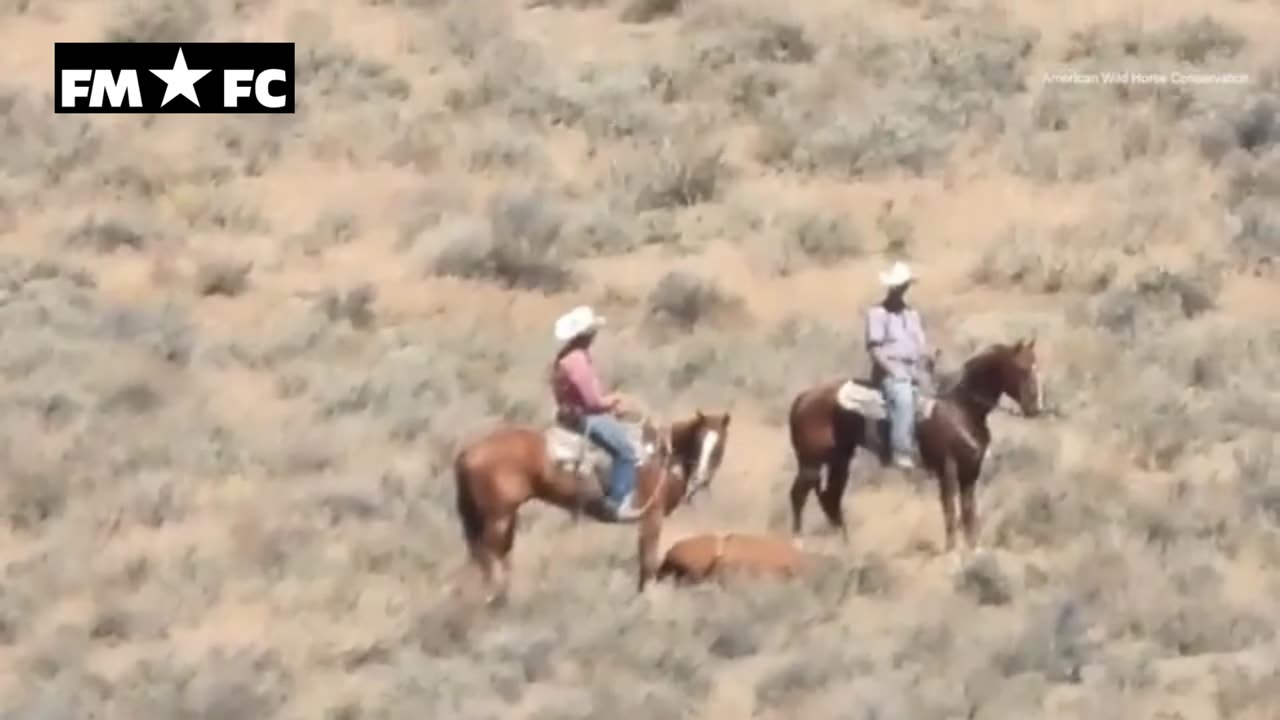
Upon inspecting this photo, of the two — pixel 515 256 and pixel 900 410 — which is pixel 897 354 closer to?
pixel 900 410

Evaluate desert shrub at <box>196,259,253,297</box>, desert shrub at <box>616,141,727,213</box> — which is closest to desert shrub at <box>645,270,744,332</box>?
desert shrub at <box>616,141,727,213</box>

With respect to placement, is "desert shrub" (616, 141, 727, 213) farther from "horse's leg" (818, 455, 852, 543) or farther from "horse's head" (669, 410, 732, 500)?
"horse's head" (669, 410, 732, 500)

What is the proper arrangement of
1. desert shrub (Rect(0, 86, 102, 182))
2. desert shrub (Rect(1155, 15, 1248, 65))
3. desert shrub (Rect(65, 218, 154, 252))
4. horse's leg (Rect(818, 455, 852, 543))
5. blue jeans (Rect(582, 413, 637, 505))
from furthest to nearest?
desert shrub (Rect(1155, 15, 1248, 65))
desert shrub (Rect(0, 86, 102, 182))
desert shrub (Rect(65, 218, 154, 252))
horse's leg (Rect(818, 455, 852, 543))
blue jeans (Rect(582, 413, 637, 505))

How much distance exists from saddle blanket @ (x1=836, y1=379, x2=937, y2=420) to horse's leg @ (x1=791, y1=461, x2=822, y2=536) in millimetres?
575

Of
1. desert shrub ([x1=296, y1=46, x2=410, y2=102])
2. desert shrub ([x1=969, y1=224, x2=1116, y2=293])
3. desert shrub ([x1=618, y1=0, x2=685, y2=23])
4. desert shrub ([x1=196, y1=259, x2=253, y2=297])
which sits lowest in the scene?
desert shrub ([x1=196, y1=259, x2=253, y2=297])

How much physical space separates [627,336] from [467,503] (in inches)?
285

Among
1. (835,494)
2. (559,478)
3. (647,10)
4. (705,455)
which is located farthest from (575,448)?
(647,10)

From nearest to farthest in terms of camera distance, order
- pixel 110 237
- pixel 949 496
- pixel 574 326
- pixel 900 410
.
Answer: pixel 574 326, pixel 900 410, pixel 949 496, pixel 110 237

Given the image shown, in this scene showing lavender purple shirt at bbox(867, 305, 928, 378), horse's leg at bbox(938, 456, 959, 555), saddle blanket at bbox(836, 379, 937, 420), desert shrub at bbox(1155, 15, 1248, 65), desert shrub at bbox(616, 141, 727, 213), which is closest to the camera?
lavender purple shirt at bbox(867, 305, 928, 378)

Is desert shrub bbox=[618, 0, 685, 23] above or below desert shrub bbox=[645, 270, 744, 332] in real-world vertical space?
above

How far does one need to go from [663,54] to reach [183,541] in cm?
1240

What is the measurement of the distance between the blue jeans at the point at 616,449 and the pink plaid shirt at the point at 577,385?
0.06m

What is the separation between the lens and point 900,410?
52.7ft

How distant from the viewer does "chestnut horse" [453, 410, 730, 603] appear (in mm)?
15047
